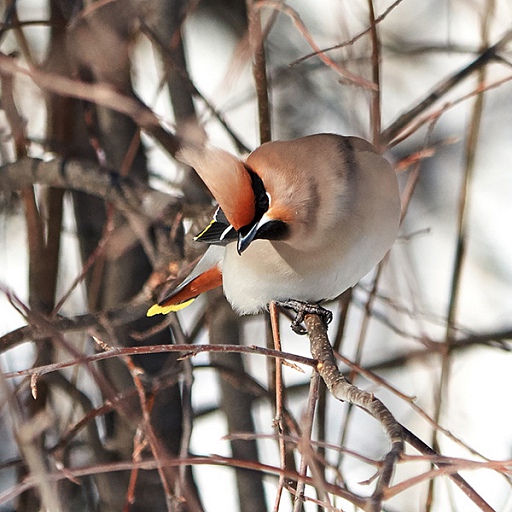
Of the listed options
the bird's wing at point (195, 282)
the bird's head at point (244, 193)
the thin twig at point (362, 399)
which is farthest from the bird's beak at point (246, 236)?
the bird's wing at point (195, 282)

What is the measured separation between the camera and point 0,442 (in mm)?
3119

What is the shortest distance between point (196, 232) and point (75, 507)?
4.36 feet

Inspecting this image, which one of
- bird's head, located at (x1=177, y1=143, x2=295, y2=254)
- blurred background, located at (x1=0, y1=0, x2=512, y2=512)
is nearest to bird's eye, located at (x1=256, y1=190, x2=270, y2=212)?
bird's head, located at (x1=177, y1=143, x2=295, y2=254)

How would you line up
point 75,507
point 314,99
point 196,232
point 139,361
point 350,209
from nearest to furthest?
point 350,209 < point 196,232 < point 139,361 < point 75,507 < point 314,99

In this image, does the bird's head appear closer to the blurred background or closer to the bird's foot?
the blurred background

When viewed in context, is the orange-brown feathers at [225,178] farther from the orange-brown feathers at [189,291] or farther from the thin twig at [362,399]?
the orange-brown feathers at [189,291]

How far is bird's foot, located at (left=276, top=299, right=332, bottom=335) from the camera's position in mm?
2193

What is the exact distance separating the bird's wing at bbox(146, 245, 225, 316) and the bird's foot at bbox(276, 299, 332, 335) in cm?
25

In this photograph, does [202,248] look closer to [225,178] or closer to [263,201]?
[263,201]

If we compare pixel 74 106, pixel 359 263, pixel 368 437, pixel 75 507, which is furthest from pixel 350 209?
pixel 368 437

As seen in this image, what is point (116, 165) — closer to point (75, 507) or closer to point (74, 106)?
point (74, 106)

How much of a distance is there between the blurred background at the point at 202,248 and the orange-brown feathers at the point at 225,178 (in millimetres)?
75

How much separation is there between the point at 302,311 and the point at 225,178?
1.87 feet

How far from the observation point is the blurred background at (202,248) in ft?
6.86
